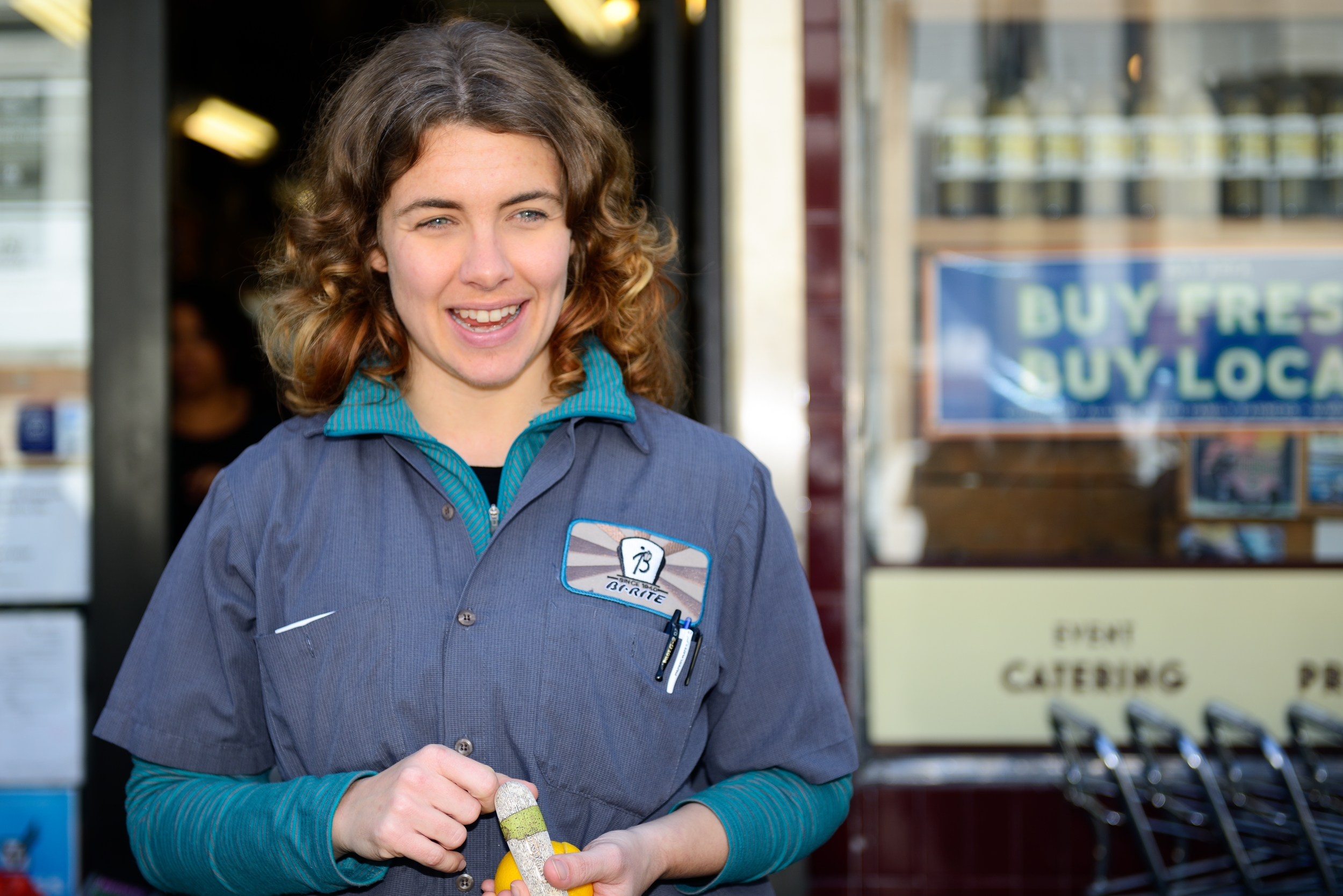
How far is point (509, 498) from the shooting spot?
4.76ft

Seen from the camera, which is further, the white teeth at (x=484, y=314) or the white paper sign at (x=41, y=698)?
the white paper sign at (x=41, y=698)

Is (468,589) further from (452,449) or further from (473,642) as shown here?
(452,449)

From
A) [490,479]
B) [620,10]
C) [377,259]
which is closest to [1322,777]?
[490,479]

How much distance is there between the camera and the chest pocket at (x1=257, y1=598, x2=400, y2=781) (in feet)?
4.43

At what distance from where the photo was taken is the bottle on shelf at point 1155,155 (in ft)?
11.1

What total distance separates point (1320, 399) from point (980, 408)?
0.98m

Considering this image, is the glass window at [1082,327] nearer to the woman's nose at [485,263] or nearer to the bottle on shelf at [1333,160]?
the bottle on shelf at [1333,160]

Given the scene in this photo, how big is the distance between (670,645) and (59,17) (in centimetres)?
287

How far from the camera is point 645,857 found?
1.28 m

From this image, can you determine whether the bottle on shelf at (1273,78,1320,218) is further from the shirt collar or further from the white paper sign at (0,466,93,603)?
the white paper sign at (0,466,93,603)

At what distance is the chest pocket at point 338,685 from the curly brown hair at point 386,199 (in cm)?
33

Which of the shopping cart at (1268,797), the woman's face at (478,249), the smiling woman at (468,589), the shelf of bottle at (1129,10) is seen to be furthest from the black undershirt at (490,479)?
the shelf of bottle at (1129,10)

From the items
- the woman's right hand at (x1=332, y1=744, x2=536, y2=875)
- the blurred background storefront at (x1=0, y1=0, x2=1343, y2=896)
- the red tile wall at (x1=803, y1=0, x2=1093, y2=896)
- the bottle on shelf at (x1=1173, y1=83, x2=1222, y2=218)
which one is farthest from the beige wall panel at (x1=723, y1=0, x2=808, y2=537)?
the woman's right hand at (x1=332, y1=744, x2=536, y2=875)

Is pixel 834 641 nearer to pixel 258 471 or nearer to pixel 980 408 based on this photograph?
pixel 980 408
